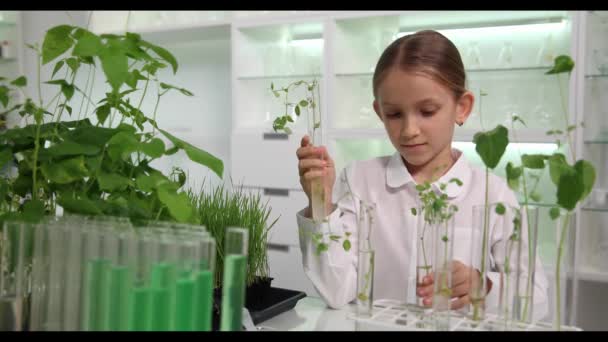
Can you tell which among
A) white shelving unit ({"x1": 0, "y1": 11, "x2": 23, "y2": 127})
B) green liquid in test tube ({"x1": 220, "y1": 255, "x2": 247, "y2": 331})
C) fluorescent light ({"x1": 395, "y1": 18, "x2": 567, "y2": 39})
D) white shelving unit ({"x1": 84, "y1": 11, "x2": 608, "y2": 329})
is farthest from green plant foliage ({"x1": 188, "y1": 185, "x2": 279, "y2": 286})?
white shelving unit ({"x1": 0, "y1": 11, "x2": 23, "y2": 127})

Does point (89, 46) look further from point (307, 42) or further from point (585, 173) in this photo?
point (307, 42)

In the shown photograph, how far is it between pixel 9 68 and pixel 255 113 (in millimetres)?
1999

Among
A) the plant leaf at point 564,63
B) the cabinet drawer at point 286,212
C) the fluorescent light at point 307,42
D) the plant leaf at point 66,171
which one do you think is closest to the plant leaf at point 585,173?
the plant leaf at point 564,63


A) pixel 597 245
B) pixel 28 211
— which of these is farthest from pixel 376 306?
pixel 597 245

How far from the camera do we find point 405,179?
1.39m

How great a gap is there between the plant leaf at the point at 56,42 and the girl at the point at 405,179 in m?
0.43

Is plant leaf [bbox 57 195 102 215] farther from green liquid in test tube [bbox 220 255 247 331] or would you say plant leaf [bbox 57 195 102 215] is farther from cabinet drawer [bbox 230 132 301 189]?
cabinet drawer [bbox 230 132 301 189]

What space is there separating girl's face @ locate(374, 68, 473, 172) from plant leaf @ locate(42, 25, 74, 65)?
645mm

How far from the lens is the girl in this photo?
100 cm

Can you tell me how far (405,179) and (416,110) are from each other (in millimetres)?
271

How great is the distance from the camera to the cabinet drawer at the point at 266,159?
3088 millimetres

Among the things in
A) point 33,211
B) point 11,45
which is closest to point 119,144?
point 33,211
